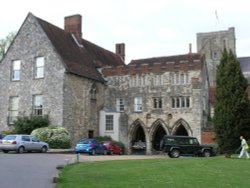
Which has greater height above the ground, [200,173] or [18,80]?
[18,80]

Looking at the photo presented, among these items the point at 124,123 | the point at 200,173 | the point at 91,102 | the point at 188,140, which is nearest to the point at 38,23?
the point at 91,102

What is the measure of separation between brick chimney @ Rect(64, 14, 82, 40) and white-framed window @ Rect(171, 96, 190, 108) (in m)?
12.8

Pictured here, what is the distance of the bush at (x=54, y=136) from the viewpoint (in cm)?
3366

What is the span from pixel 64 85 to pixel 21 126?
17.5ft

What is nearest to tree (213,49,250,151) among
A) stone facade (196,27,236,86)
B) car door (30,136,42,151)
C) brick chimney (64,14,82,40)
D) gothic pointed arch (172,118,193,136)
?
gothic pointed arch (172,118,193,136)

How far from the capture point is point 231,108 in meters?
33.2

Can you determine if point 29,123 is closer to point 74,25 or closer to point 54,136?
point 54,136

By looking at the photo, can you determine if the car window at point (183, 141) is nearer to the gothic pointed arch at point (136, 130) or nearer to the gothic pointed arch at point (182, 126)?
the gothic pointed arch at point (182, 126)

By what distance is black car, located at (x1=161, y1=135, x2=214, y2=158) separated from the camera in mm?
28844

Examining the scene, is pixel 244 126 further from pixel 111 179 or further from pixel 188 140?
pixel 111 179

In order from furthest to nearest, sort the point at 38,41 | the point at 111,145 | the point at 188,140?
the point at 38,41
the point at 111,145
the point at 188,140

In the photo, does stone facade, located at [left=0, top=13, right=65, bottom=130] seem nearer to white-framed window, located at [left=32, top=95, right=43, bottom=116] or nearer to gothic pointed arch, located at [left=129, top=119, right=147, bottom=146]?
white-framed window, located at [left=32, top=95, right=43, bottom=116]

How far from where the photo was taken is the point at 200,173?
1516cm

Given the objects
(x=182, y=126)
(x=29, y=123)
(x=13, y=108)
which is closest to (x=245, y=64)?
(x=182, y=126)
